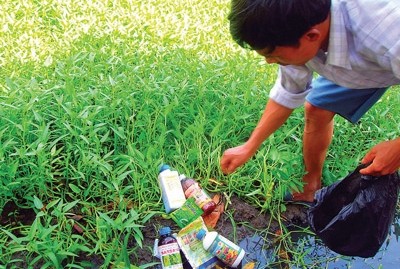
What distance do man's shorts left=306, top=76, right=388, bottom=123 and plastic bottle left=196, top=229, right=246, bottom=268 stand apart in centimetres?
80

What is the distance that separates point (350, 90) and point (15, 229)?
172 centimetres

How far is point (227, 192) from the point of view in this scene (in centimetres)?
293

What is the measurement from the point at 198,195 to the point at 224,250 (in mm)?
402

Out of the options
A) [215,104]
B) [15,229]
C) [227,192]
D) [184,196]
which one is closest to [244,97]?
[215,104]

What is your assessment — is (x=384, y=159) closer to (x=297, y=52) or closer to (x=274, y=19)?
(x=297, y=52)

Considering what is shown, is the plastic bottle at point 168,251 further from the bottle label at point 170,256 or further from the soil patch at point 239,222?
the soil patch at point 239,222

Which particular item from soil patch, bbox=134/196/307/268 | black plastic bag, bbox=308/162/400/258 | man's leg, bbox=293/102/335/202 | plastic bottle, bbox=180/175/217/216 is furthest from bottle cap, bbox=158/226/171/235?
man's leg, bbox=293/102/335/202

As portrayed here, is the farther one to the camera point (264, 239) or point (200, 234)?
point (264, 239)

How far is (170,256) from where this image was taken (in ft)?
7.93

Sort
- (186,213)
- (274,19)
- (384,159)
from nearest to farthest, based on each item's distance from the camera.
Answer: (274,19) → (384,159) → (186,213)

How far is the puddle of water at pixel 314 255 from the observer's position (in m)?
2.68

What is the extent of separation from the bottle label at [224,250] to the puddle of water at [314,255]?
22 centimetres

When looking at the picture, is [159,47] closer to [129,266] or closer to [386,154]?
[129,266]

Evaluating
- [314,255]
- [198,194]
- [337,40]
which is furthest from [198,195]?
[337,40]
